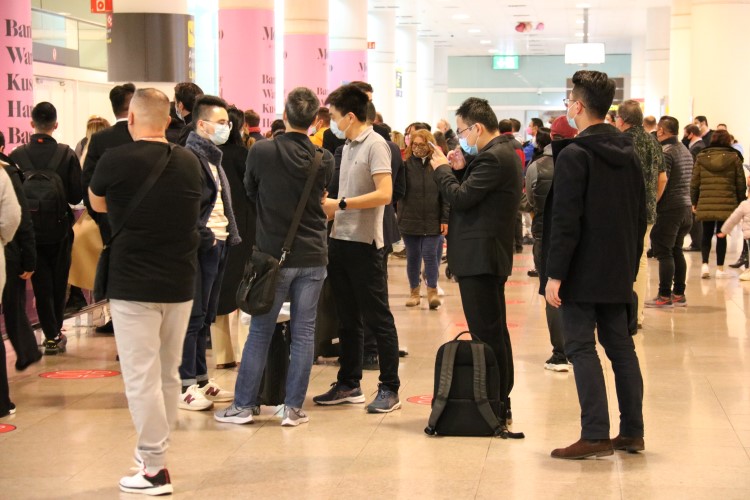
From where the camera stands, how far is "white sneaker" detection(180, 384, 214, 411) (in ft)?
19.9

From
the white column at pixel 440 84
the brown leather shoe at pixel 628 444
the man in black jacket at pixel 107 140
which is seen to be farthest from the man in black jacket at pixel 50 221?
the white column at pixel 440 84

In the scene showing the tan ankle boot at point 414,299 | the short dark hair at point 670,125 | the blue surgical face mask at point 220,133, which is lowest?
the tan ankle boot at point 414,299

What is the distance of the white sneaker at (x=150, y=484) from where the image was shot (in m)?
4.50

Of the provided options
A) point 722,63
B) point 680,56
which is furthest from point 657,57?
point 722,63

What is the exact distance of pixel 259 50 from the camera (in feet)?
44.5

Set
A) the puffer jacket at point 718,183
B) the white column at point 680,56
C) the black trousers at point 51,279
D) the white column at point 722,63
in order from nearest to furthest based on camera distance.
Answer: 1. the black trousers at point 51,279
2. the puffer jacket at point 718,183
3. the white column at point 722,63
4. the white column at point 680,56

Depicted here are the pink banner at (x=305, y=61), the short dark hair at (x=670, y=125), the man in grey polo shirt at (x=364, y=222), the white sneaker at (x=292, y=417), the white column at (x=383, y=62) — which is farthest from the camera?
the white column at (x=383, y=62)

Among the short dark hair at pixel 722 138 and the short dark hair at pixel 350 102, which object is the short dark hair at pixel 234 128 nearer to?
the short dark hair at pixel 350 102

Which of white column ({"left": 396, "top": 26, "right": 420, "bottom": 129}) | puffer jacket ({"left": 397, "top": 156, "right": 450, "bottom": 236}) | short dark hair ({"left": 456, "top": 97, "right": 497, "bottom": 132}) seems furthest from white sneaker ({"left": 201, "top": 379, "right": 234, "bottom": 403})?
white column ({"left": 396, "top": 26, "right": 420, "bottom": 129})

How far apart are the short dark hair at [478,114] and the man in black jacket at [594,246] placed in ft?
1.60

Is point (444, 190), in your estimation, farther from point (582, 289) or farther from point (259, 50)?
point (259, 50)

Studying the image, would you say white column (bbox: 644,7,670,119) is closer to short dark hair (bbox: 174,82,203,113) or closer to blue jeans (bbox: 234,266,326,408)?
short dark hair (bbox: 174,82,203,113)

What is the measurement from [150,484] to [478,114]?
239 centimetres

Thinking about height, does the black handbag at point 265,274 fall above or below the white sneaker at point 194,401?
above
